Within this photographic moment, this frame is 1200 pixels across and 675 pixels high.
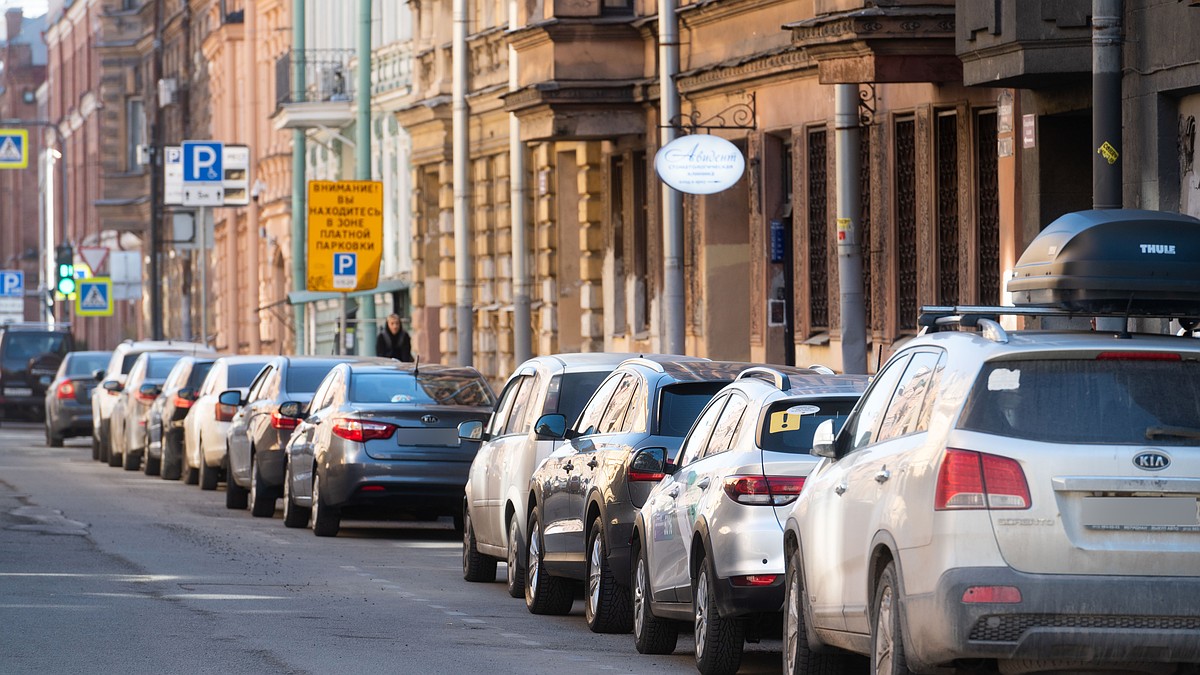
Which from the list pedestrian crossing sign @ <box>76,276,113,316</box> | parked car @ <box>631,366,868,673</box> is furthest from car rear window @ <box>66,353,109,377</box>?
parked car @ <box>631,366,868,673</box>

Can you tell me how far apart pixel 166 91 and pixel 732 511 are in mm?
65201

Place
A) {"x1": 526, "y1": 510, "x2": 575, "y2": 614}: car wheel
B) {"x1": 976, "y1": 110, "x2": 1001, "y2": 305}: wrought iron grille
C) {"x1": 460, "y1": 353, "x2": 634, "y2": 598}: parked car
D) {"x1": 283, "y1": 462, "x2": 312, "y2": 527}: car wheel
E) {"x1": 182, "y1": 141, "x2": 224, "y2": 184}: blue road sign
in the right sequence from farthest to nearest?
1. {"x1": 182, "y1": 141, "x2": 224, "y2": 184}: blue road sign
2. {"x1": 976, "y1": 110, "x2": 1001, "y2": 305}: wrought iron grille
3. {"x1": 283, "y1": 462, "x2": 312, "y2": 527}: car wheel
4. {"x1": 460, "y1": 353, "x2": 634, "y2": 598}: parked car
5. {"x1": 526, "y1": 510, "x2": 575, "y2": 614}: car wheel

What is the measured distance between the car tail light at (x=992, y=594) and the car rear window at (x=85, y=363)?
1390 inches

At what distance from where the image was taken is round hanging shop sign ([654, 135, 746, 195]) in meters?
26.3

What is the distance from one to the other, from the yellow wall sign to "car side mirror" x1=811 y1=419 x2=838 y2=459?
25930 mm

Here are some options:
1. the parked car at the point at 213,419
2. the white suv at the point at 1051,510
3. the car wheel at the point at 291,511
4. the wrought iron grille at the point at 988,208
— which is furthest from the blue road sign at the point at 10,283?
the white suv at the point at 1051,510

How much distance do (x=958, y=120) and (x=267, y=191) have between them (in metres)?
38.2

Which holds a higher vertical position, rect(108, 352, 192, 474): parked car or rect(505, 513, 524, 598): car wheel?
rect(108, 352, 192, 474): parked car

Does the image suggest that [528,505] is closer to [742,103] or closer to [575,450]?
[575,450]

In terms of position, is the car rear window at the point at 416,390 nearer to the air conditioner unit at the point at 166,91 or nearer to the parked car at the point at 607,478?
the parked car at the point at 607,478

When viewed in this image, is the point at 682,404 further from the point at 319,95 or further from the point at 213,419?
the point at 319,95

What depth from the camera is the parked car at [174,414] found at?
103 ft

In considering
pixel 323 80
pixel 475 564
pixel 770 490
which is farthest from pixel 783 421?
pixel 323 80

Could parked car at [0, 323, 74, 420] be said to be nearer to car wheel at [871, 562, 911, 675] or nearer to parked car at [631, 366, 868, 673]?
parked car at [631, 366, 868, 673]
